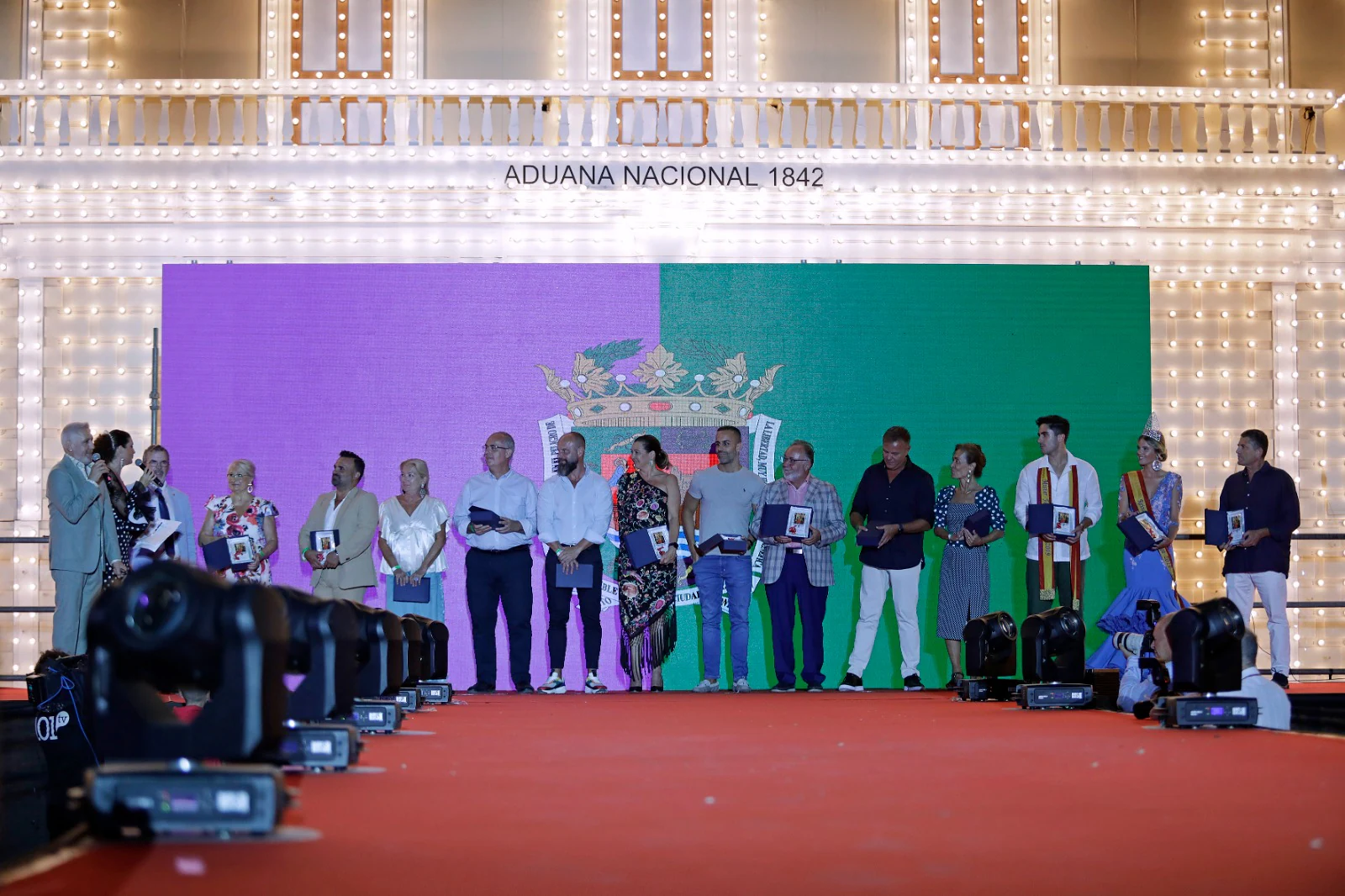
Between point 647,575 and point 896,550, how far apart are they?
148cm

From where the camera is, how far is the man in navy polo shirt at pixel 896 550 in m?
8.84

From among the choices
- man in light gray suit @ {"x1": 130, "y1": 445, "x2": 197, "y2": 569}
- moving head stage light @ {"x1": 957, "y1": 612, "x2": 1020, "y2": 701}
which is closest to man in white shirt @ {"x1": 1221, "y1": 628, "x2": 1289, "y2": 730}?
moving head stage light @ {"x1": 957, "y1": 612, "x2": 1020, "y2": 701}

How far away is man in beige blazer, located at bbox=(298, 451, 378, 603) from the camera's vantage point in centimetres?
843

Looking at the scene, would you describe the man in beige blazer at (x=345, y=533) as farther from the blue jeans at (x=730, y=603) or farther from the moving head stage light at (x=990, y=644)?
the moving head stage light at (x=990, y=644)

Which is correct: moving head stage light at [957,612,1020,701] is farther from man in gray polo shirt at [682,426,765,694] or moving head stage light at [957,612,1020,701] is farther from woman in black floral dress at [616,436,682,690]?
woman in black floral dress at [616,436,682,690]

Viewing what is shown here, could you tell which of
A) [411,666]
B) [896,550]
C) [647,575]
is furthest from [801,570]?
[411,666]

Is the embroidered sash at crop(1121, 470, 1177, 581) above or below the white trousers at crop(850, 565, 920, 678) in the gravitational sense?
above

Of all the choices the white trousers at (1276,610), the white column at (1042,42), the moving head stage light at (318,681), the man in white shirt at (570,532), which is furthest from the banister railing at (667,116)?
the moving head stage light at (318,681)

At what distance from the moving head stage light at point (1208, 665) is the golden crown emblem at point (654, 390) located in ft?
17.7

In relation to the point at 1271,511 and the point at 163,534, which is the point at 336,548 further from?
the point at 1271,511

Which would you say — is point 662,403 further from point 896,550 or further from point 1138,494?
point 1138,494

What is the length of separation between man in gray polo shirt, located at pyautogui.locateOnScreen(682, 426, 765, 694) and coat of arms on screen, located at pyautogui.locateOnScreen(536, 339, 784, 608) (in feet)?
2.13

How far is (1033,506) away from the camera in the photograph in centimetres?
860

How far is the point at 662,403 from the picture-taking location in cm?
962
